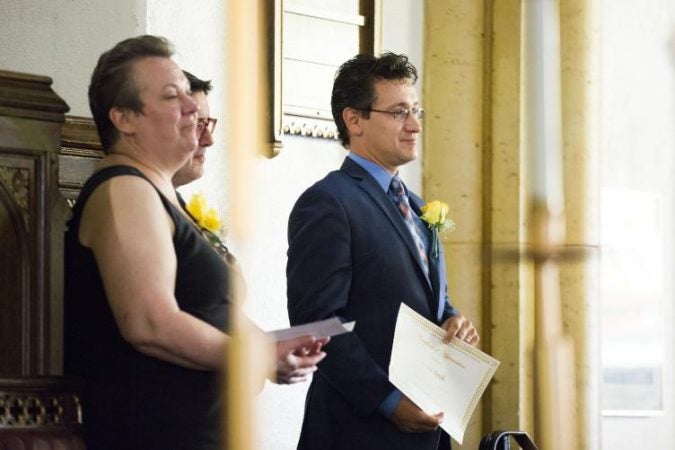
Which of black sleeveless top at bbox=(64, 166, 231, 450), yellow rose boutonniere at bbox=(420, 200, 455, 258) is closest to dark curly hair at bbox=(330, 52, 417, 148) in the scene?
yellow rose boutonniere at bbox=(420, 200, 455, 258)

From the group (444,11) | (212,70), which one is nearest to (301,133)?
(212,70)

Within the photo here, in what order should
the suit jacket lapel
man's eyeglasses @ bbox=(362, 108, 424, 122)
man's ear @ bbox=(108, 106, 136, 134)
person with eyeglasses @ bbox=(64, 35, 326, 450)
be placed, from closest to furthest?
person with eyeglasses @ bbox=(64, 35, 326, 450), man's ear @ bbox=(108, 106, 136, 134), the suit jacket lapel, man's eyeglasses @ bbox=(362, 108, 424, 122)

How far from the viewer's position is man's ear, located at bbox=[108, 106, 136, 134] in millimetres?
2311

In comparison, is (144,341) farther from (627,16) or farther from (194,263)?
(627,16)

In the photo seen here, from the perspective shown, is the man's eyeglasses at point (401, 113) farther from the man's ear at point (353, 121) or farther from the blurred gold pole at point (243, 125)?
the blurred gold pole at point (243, 125)

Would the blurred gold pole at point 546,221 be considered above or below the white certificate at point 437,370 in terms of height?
above

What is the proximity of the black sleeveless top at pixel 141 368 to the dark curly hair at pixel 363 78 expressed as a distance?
1047 mm

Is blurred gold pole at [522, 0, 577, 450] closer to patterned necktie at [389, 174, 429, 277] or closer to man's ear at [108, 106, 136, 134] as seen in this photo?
man's ear at [108, 106, 136, 134]

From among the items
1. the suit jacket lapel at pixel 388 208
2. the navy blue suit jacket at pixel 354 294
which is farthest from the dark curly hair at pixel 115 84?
the suit jacket lapel at pixel 388 208

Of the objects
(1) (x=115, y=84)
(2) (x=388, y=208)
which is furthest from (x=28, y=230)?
(2) (x=388, y=208)

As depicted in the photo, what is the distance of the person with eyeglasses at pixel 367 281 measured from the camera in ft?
9.57

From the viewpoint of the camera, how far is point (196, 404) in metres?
2.18

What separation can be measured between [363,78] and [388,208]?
1.21ft

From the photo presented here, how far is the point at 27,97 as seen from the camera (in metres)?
2.43
